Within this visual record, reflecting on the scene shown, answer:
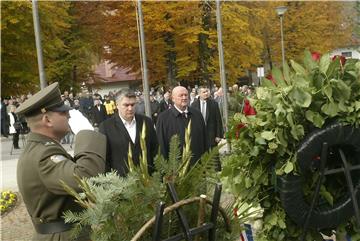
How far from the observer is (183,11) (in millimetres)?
25766

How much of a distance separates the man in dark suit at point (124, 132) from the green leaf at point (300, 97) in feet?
7.26

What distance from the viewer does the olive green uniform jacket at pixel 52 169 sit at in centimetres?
263

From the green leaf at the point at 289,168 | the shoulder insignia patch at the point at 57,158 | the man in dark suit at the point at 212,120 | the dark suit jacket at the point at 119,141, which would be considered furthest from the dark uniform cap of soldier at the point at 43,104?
the man in dark suit at the point at 212,120

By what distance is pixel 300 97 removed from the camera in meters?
3.17

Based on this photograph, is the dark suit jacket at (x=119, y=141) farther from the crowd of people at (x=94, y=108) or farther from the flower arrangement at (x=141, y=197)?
the crowd of people at (x=94, y=108)

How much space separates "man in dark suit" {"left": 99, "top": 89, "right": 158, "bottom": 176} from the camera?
525 cm

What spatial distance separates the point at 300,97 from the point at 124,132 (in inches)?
99.4

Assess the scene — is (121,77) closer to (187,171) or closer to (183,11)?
(183,11)

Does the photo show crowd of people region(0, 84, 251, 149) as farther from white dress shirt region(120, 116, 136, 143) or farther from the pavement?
white dress shirt region(120, 116, 136, 143)

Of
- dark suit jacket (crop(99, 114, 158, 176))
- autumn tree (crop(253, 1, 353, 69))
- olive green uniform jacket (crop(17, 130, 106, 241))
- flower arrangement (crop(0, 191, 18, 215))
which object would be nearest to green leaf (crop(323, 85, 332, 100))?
olive green uniform jacket (crop(17, 130, 106, 241))

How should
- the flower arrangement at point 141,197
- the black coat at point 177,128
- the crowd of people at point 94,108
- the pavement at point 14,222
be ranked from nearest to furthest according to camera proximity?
1. the flower arrangement at point 141,197
2. the black coat at point 177,128
3. the pavement at point 14,222
4. the crowd of people at point 94,108

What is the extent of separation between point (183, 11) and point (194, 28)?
0.96 meters

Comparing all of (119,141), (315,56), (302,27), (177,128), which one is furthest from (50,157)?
(302,27)

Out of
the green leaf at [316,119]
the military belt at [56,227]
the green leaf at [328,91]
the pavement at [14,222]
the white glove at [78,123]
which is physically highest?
the green leaf at [328,91]
